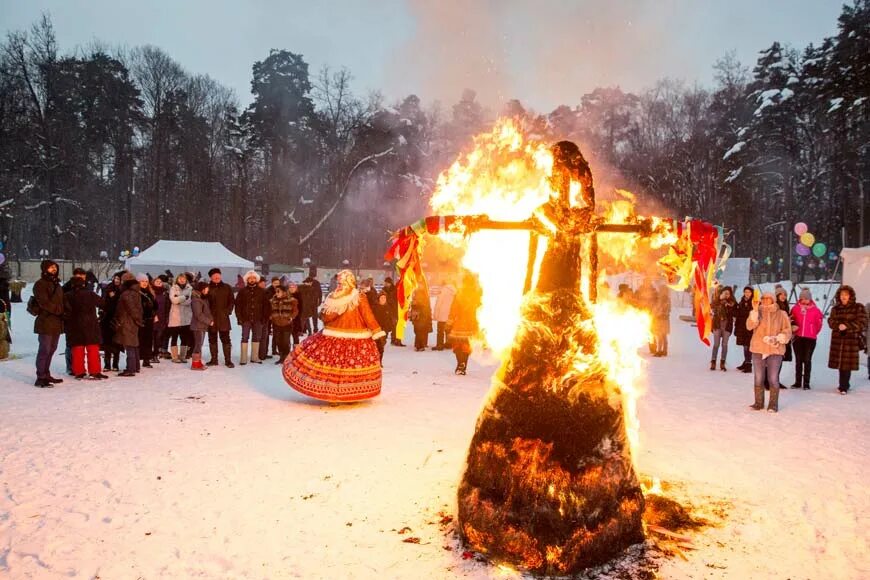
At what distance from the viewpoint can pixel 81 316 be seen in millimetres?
9586

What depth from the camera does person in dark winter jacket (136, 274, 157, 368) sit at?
10.9 m

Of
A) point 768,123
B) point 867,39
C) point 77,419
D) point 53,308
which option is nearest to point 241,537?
point 77,419

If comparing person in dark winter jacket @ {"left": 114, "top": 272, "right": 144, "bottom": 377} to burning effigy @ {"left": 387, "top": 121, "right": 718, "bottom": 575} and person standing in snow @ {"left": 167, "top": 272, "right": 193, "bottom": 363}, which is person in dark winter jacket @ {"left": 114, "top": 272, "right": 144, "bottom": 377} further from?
burning effigy @ {"left": 387, "top": 121, "right": 718, "bottom": 575}

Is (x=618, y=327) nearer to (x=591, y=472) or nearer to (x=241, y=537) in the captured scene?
(x=591, y=472)

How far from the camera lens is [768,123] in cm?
3291

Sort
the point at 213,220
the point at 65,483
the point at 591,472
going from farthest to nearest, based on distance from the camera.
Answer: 1. the point at 213,220
2. the point at 65,483
3. the point at 591,472

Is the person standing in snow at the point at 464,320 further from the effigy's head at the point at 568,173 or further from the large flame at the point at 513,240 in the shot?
the effigy's head at the point at 568,173

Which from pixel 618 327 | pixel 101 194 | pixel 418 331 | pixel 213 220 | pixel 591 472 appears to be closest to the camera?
pixel 591 472

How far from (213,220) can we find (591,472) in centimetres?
4399

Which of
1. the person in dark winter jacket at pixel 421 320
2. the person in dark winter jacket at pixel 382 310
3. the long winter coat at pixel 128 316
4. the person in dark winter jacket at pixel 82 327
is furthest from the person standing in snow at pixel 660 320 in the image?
the person in dark winter jacket at pixel 82 327

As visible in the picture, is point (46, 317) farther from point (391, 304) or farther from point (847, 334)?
point (847, 334)

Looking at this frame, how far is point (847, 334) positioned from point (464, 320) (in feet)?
21.2

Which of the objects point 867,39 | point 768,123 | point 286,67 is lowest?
point 768,123

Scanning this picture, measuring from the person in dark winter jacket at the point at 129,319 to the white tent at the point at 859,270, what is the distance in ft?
63.8
